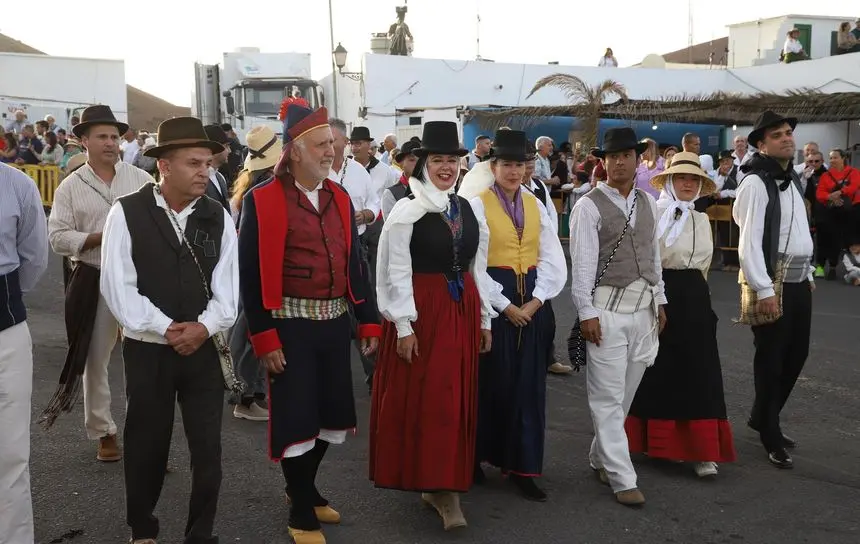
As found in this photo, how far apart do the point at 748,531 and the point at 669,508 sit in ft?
1.50

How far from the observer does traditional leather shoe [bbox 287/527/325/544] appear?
14.5 ft

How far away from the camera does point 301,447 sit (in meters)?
4.43

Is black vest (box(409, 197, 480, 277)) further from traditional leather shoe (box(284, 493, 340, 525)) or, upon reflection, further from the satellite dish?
the satellite dish

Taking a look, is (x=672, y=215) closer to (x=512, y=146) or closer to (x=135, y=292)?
(x=512, y=146)

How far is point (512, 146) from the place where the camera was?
534 centimetres

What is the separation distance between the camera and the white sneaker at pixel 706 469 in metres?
5.45

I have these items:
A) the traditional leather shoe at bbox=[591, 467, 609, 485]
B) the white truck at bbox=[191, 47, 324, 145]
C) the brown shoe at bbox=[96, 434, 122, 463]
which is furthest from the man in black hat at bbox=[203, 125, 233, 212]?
the white truck at bbox=[191, 47, 324, 145]

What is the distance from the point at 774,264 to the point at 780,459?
1226 millimetres

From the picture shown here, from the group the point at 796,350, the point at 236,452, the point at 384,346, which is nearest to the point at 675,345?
the point at 796,350

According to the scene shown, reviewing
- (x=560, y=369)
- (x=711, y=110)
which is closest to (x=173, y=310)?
(x=560, y=369)

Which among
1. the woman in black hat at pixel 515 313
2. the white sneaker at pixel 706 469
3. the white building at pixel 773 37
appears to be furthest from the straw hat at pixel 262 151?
the white building at pixel 773 37

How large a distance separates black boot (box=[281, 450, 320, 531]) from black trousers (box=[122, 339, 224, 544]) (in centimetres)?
42

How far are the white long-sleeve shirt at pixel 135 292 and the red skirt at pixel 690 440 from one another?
2.84 metres

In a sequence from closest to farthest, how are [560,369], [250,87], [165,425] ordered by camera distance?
[165,425]
[560,369]
[250,87]
